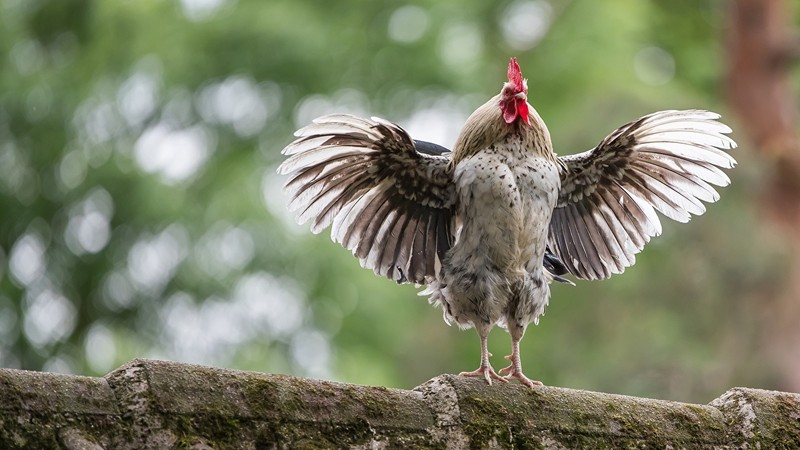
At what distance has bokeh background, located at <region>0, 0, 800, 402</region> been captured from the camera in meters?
11.0

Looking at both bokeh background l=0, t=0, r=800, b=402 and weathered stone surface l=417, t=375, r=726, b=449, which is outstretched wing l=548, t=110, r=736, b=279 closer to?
weathered stone surface l=417, t=375, r=726, b=449

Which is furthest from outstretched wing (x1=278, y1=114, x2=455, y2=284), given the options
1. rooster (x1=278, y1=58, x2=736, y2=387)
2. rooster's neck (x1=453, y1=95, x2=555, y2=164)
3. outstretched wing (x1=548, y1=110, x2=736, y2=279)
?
outstretched wing (x1=548, y1=110, x2=736, y2=279)

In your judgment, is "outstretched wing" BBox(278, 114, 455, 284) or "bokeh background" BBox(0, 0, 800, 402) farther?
"bokeh background" BBox(0, 0, 800, 402)

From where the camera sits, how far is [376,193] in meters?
4.13

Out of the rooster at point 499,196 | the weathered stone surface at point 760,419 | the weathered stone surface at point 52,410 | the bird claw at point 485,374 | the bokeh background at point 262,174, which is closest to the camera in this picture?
the weathered stone surface at point 52,410

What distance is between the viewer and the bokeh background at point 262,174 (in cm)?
1101

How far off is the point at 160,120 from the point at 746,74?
5817 mm

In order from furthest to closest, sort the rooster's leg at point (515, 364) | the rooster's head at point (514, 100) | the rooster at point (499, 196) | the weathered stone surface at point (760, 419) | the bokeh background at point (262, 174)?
the bokeh background at point (262, 174) < the rooster's head at point (514, 100) < the rooster at point (499, 196) < the rooster's leg at point (515, 364) < the weathered stone surface at point (760, 419)

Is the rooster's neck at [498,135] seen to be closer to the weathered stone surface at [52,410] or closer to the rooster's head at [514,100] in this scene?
the rooster's head at [514,100]

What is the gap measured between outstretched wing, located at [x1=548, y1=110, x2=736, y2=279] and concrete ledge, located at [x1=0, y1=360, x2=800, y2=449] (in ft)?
3.41

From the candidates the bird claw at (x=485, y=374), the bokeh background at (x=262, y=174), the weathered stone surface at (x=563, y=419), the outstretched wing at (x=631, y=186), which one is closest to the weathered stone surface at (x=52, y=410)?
the weathered stone surface at (x=563, y=419)

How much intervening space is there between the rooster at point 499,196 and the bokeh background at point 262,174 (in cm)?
637

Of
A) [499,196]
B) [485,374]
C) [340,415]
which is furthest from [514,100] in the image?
[340,415]

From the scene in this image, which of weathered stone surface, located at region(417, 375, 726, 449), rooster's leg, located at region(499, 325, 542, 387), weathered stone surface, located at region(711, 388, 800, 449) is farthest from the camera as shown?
rooster's leg, located at region(499, 325, 542, 387)
